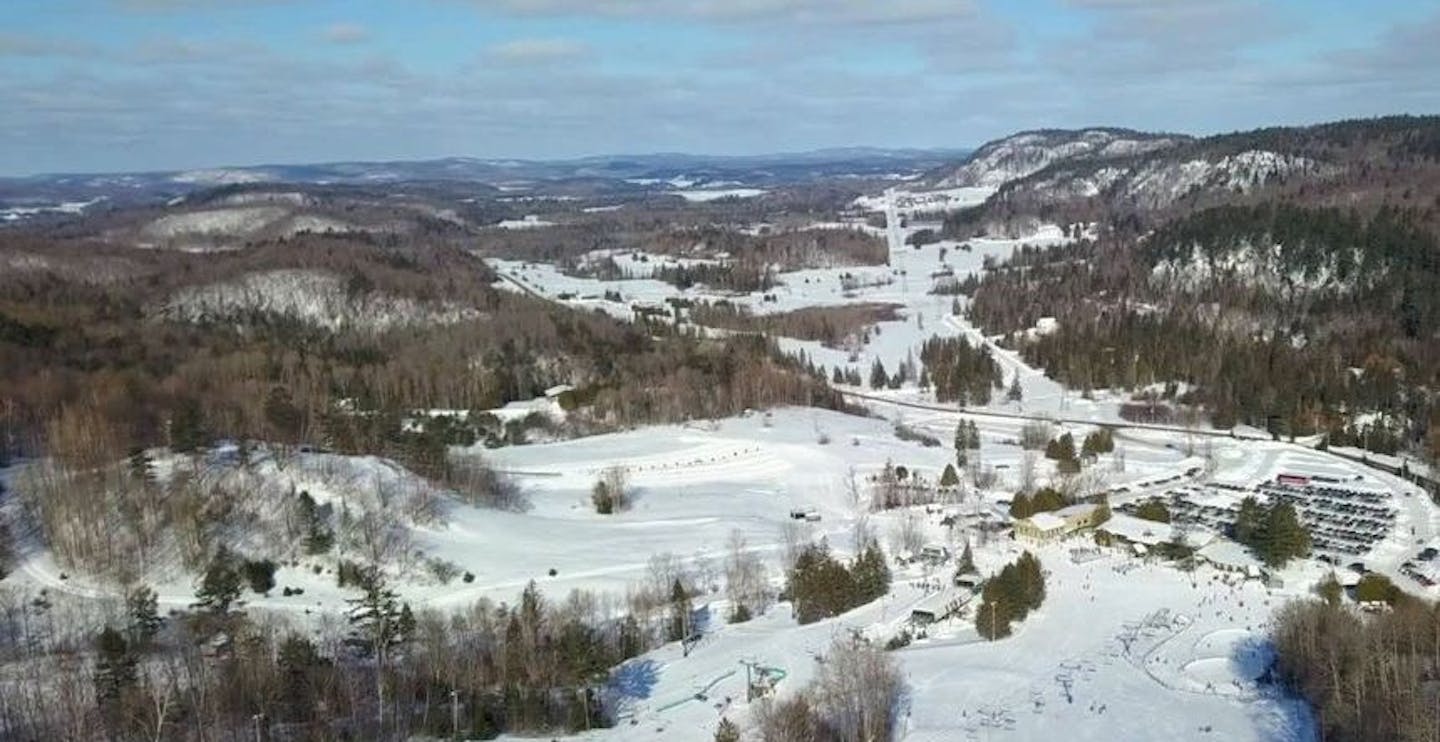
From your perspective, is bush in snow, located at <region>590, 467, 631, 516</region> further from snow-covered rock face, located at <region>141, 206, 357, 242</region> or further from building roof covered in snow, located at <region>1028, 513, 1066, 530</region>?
snow-covered rock face, located at <region>141, 206, 357, 242</region>

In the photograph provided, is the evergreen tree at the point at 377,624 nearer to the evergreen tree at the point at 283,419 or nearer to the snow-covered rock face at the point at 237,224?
the evergreen tree at the point at 283,419

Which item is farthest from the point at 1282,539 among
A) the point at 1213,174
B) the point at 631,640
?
the point at 1213,174

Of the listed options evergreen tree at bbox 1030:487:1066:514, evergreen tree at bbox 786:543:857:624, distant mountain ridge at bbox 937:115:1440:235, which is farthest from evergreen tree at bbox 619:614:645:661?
distant mountain ridge at bbox 937:115:1440:235

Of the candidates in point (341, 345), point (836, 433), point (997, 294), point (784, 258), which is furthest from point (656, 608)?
point (784, 258)

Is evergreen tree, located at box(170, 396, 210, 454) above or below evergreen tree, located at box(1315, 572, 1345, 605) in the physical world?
above

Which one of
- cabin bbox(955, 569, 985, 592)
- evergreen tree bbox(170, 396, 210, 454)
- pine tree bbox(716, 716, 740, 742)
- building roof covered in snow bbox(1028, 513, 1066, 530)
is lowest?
cabin bbox(955, 569, 985, 592)

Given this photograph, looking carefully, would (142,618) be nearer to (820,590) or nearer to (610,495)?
(820,590)

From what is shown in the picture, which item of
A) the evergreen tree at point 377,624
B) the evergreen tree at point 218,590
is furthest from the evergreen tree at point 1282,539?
the evergreen tree at point 218,590

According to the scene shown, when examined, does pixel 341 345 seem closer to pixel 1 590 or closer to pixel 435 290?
pixel 435 290
